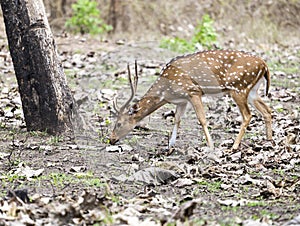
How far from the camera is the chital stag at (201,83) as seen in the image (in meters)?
8.28

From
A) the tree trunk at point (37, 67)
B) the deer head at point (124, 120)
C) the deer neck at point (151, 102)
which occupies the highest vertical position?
the tree trunk at point (37, 67)

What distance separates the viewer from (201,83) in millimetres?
8383

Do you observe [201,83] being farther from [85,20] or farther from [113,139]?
[85,20]

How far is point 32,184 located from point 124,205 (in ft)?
3.84

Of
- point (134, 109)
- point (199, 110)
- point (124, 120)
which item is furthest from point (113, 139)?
point (199, 110)

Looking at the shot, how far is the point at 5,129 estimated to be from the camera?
8.45 m

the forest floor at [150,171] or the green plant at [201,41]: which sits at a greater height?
the forest floor at [150,171]

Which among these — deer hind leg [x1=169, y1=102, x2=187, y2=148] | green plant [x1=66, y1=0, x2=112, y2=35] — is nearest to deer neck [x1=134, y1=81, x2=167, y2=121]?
deer hind leg [x1=169, y1=102, x2=187, y2=148]

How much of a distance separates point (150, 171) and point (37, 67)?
2349 mm

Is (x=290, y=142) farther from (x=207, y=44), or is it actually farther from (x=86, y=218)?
(x=207, y=44)

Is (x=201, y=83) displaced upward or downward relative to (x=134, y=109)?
upward

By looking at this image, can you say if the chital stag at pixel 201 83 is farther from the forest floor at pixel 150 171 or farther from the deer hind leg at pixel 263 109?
the forest floor at pixel 150 171

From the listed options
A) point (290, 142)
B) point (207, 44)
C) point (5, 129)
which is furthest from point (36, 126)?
point (207, 44)

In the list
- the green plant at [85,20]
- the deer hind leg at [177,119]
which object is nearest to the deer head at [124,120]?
the deer hind leg at [177,119]
